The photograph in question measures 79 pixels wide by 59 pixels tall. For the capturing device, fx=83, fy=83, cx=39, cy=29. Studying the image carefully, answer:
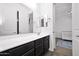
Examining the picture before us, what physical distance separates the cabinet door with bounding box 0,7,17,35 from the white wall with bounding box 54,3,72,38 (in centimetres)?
373

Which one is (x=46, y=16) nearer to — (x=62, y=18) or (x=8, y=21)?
(x=8, y=21)

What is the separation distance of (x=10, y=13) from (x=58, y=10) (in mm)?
4096

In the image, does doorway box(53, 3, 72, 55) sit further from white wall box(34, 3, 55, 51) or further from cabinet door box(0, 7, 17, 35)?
cabinet door box(0, 7, 17, 35)

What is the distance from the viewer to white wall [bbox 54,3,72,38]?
488 cm

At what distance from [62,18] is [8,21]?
410 centimetres

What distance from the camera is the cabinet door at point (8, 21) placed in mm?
1328

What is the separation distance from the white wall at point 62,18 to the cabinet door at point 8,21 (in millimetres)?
3726

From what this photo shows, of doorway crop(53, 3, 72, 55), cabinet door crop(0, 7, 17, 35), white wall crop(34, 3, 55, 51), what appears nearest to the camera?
cabinet door crop(0, 7, 17, 35)

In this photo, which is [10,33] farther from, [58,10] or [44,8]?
[58,10]

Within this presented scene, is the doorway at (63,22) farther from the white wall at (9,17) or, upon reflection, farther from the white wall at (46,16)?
the white wall at (9,17)

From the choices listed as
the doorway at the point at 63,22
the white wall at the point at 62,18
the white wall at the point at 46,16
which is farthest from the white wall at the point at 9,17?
the white wall at the point at 62,18

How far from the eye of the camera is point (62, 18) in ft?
16.5

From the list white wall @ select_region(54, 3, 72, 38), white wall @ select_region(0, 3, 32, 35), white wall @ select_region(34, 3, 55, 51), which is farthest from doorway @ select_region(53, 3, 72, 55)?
white wall @ select_region(0, 3, 32, 35)

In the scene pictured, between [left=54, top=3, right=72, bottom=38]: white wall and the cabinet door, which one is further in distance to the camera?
[left=54, top=3, right=72, bottom=38]: white wall
